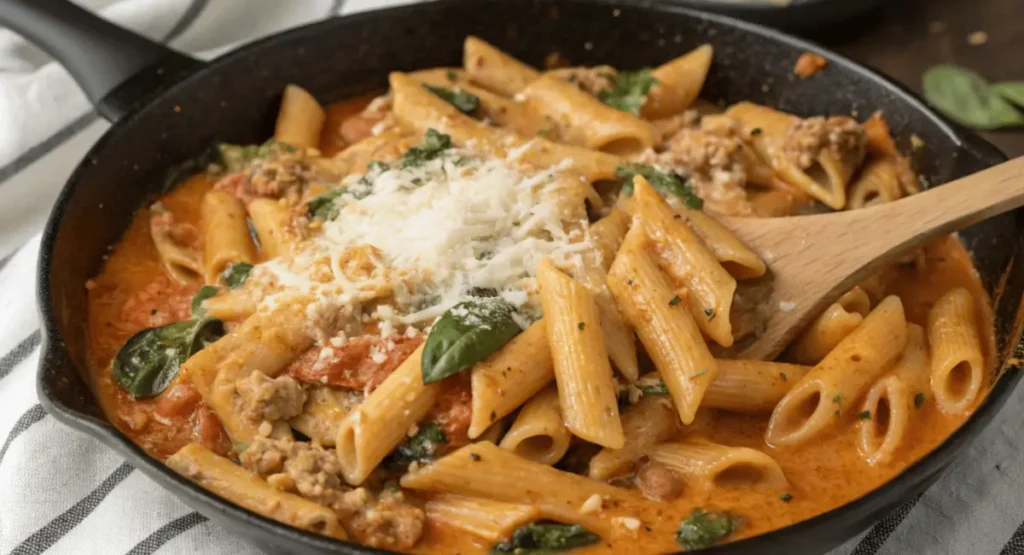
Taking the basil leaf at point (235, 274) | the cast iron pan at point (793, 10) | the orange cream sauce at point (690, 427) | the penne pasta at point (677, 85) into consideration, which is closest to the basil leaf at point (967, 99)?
the cast iron pan at point (793, 10)

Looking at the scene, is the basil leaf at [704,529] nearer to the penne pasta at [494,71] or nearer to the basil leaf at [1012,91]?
the penne pasta at [494,71]

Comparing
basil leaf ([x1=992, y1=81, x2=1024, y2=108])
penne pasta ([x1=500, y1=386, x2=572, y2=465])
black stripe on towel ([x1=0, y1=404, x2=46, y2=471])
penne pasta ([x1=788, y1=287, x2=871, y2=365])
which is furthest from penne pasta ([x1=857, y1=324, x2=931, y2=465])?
black stripe on towel ([x1=0, y1=404, x2=46, y2=471])

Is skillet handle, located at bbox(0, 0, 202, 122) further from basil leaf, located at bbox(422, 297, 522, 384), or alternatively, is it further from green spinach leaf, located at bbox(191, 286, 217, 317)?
basil leaf, located at bbox(422, 297, 522, 384)

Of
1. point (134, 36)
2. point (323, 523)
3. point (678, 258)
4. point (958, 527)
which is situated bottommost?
point (958, 527)

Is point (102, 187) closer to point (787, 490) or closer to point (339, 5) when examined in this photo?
point (339, 5)

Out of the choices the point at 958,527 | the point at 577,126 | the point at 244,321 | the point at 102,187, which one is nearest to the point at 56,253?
the point at 102,187

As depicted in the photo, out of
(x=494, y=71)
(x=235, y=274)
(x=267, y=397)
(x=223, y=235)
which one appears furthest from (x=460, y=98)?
(x=267, y=397)

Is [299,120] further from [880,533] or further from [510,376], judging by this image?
[880,533]
